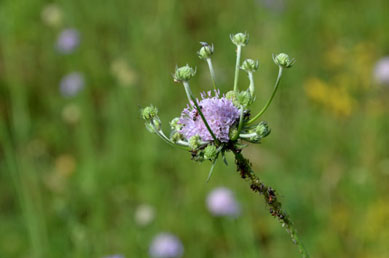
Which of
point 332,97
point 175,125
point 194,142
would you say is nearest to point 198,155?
point 194,142

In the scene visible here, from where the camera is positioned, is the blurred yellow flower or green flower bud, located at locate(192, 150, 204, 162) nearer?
green flower bud, located at locate(192, 150, 204, 162)

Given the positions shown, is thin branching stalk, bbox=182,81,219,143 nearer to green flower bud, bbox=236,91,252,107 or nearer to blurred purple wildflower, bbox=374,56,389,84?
green flower bud, bbox=236,91,252,107

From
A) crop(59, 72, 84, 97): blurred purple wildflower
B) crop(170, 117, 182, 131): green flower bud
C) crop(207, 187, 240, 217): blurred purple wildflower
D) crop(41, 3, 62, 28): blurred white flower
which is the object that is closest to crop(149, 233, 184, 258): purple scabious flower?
crop(207, 187, 240, 217): blurred purple wildflower

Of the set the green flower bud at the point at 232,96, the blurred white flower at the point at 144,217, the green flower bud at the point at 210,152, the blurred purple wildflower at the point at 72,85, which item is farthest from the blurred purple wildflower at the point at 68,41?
the green flower bud at the point at 210,152

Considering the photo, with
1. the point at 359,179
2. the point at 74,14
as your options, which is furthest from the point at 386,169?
the point at 74,14

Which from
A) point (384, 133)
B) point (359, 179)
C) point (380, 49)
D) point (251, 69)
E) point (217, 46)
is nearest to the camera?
point (251, 69)

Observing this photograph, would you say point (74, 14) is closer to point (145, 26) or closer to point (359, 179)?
point (145, 26)
